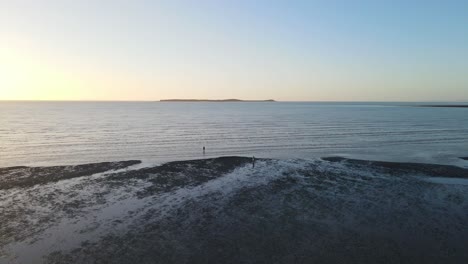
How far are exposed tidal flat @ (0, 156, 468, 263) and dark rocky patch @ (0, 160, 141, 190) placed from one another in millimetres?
77

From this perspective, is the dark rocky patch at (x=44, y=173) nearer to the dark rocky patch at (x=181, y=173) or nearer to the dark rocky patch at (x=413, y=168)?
the dark rocky patch at (x=181, y=173)

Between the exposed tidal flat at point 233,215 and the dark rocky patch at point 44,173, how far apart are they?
0.08m

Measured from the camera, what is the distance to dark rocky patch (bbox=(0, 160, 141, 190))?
83.8ft

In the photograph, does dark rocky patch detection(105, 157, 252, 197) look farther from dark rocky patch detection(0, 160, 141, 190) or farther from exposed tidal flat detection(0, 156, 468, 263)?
dark rocky patch detection(0, 160, 141, 190)

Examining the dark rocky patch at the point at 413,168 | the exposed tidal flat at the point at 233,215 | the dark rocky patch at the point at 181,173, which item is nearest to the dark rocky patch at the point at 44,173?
the exposed tidal flat at the point at 233,215

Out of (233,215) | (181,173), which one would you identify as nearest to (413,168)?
(181,173)

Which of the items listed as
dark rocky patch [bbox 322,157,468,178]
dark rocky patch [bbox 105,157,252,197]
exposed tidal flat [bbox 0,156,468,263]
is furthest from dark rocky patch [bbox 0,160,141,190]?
dark rocky patch [bbox 322,157,468,178]

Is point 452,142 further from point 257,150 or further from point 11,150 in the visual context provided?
point 11,150

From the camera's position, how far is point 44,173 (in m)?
28.4

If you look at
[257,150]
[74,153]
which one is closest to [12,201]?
[74,153]

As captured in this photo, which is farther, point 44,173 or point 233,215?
point 44,173

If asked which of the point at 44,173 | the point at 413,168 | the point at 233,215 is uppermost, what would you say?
the point at 413,168

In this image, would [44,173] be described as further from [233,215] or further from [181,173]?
[233,215]

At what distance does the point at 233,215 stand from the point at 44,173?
56.3ft
